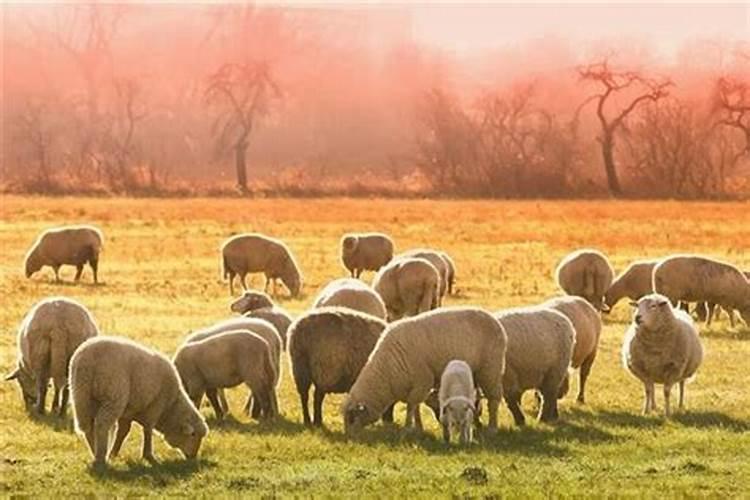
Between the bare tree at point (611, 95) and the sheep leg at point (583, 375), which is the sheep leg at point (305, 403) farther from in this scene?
the bare tree at point (611, 95)

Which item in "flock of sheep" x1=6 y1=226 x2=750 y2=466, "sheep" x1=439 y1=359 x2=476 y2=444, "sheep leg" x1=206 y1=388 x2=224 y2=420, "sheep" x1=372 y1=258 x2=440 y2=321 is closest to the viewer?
"flock of sheep" x1=6 y1=226 x2=750 y2=466

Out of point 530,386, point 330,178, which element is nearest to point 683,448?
point 530,386

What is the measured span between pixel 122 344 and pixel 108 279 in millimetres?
25186

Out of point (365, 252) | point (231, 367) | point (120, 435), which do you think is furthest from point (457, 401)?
point (365, 252)

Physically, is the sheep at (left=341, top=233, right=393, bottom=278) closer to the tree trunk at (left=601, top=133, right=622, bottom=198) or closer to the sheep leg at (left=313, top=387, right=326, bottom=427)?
the sheep leg at (left=313, top=387, right=326, bottom=427)

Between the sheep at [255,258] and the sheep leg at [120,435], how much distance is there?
69.4 feet

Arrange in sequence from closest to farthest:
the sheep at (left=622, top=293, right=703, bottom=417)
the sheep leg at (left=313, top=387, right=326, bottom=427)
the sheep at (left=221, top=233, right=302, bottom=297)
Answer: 1. the sheep leg at (left=313, top=387, right=326, bottom=427)
2. the sheep at (left=622, top=293, right=703, bottom=417)
3. the sheep at (left=221, top=233, right=302, bottom=297)

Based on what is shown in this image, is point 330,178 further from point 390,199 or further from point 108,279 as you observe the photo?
point 108,279

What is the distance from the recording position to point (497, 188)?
8769 centimetres

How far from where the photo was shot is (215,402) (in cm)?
→ 1914

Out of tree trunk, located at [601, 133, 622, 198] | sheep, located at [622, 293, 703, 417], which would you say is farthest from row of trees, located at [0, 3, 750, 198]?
sheep, located at [622, 293, 703, 417]

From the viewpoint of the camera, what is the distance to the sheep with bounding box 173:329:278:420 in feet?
61.6

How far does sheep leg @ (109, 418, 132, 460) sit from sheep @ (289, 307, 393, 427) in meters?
2.70

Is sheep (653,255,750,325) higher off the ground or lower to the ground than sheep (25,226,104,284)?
higher
